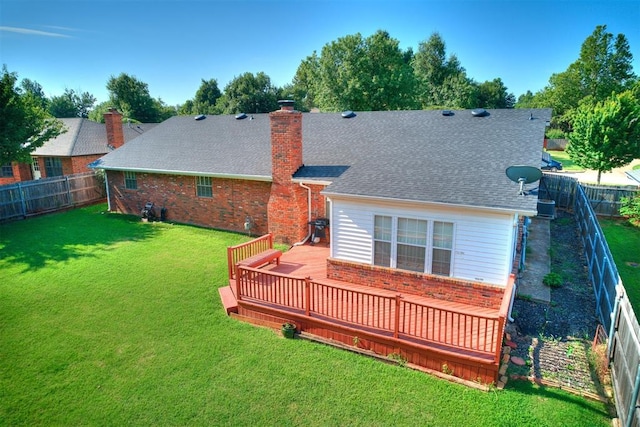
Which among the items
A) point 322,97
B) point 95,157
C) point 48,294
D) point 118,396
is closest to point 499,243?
point 118,396

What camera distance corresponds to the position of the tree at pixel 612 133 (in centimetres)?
2241

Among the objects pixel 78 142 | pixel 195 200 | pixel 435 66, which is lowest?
pixel 195 200

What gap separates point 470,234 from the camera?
27.0ft

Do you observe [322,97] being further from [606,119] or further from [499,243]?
[499,243]

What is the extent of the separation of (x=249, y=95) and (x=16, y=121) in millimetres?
35236

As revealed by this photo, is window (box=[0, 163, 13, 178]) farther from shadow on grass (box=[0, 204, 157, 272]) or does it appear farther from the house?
the house

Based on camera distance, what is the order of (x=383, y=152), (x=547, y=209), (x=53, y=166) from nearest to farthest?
(x=383, y=152) → (x=547, y=209) → (x=53, y=166)

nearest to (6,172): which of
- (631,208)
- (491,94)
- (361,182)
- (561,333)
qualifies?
(361,182)

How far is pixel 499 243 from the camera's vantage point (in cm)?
797

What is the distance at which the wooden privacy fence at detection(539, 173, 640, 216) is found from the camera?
17984 millimetres

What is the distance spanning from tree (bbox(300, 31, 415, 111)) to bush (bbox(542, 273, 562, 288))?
2700 centimetres

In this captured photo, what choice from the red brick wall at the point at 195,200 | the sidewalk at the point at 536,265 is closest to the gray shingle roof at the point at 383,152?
the red brick wall at the point at 195,200

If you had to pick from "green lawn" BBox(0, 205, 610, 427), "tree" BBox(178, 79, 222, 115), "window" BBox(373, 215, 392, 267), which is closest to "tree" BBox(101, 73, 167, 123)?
"tree" BBox(178, 79, 222, 115)

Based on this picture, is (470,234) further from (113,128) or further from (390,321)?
(113,128)
